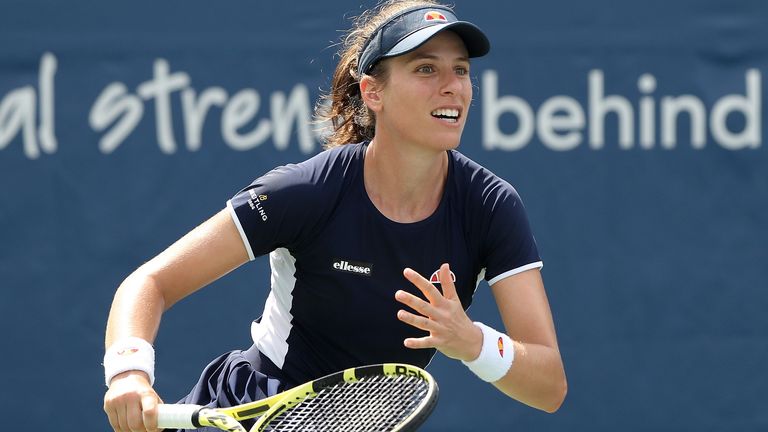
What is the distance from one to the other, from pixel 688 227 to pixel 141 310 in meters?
2.95

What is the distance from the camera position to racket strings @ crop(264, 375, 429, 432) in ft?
8.57

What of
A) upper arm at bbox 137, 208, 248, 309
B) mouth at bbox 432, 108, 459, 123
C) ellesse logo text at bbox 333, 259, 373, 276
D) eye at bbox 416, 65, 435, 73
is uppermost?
eye at bbox 416, 65, 435, 73

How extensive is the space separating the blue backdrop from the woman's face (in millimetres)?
2136

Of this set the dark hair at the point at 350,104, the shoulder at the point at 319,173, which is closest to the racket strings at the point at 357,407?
the shoulder at the point at 319,173

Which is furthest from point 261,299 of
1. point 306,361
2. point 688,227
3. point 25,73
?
point 306,361

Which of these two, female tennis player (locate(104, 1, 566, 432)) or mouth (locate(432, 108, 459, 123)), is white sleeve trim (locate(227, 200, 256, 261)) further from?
mouth (locate(432, 108, 459, 123))

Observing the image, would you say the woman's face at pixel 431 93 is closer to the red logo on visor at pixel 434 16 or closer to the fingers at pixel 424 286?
the red logo on visor at pixel 434 16

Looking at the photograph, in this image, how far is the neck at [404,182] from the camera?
2.98 meters

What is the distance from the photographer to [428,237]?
116 inches

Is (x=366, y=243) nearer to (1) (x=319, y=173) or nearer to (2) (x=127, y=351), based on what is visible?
(1) (x=319, y=173)

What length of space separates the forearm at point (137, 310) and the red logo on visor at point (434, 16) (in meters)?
0.85

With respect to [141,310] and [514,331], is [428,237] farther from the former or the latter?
[141,310]

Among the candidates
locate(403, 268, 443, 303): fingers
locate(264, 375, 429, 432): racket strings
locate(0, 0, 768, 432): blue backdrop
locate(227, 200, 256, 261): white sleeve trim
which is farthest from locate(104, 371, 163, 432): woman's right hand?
locate(0, 0, 768, 432): blue backdrop

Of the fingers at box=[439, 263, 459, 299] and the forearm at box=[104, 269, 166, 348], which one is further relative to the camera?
the forearm at box=[104, 269, 166, 348]
